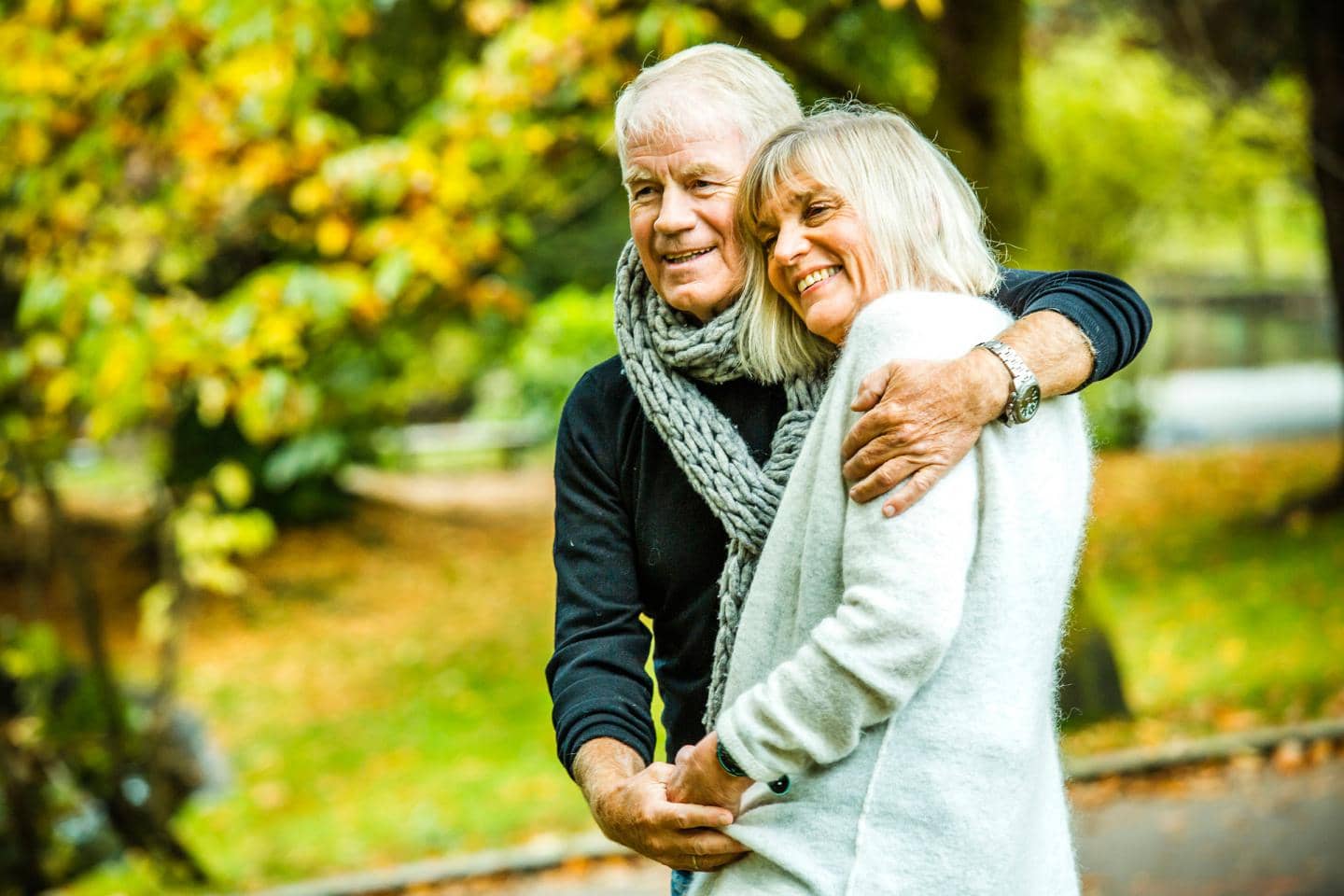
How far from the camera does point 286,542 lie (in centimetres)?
1512

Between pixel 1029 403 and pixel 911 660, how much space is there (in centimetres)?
37

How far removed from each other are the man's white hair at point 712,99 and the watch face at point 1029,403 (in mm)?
640

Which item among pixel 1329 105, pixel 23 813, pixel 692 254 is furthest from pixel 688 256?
pixel 1329 105

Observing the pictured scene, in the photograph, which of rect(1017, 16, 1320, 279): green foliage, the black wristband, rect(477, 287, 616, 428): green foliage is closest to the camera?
the black wristband

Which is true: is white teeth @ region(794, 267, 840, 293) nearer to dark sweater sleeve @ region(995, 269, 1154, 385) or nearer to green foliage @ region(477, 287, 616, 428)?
dark sweater sleeve @ region(995, 269, 1154, 385)

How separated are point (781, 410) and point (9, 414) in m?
5.04

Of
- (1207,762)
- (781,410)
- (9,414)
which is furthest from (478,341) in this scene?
(781,410)

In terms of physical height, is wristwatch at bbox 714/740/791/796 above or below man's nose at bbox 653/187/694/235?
below

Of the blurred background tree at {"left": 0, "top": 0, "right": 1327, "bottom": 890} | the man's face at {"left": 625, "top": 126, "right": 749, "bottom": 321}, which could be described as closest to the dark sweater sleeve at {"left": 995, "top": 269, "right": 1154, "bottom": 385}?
the man's face at {"left": 625, "top": 126, "right": 749, "bottom": 321}

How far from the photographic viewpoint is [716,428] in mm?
1974

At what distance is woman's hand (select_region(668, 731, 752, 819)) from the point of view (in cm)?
169

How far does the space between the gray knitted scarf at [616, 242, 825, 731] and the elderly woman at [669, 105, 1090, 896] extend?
0.13 m

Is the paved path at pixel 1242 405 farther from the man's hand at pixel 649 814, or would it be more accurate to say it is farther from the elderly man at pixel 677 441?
the man's hand at pixel 649 814

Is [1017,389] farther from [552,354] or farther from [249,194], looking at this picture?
[552,354]
